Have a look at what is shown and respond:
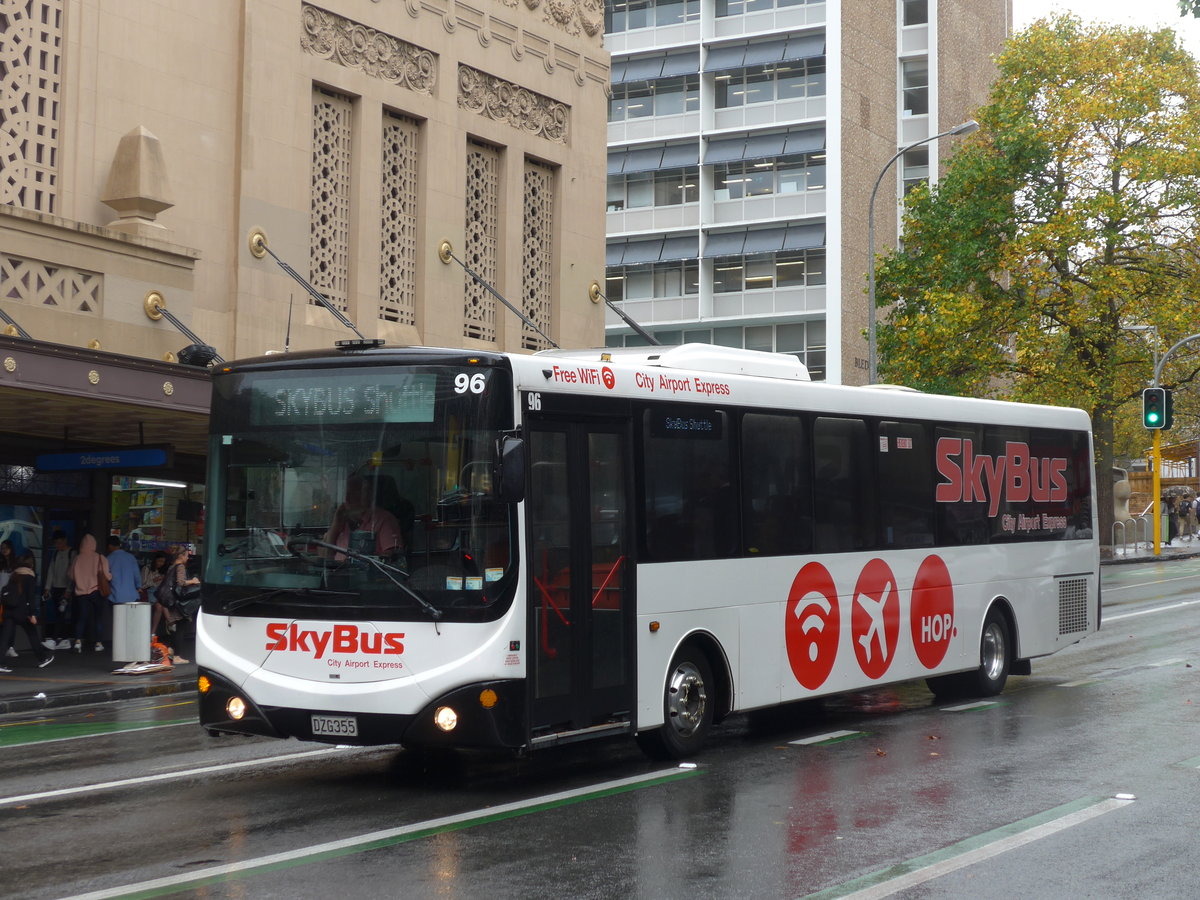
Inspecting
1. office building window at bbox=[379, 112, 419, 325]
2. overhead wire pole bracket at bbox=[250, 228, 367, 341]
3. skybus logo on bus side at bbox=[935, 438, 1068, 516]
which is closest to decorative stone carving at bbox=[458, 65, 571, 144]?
office building window at bbox=[379, 112, 419, 325]

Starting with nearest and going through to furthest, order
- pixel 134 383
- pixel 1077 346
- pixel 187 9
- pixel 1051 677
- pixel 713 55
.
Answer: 1. pixel 1051 677
2. pixel 134 383
3. pixel 187 9
4. pixel 1077 346
5. pixel 713 55

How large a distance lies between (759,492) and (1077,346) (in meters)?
34.6

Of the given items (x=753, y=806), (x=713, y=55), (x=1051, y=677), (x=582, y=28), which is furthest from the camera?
(x=713, y=55)

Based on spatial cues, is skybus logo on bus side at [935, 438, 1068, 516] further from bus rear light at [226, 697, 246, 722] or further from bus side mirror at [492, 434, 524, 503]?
bus rear light at [226, 697, 246, 722]

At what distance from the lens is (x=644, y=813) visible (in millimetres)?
8953

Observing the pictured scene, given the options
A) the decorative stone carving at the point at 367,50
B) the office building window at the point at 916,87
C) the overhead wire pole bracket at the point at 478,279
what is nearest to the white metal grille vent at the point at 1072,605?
the overhead wire pole bracket at the point at 478,279

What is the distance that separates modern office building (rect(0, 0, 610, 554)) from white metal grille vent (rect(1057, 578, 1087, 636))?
10.9 m

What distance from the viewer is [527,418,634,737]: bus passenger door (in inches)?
382

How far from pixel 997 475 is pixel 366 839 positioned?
8.92 metres

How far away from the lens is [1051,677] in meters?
16.8

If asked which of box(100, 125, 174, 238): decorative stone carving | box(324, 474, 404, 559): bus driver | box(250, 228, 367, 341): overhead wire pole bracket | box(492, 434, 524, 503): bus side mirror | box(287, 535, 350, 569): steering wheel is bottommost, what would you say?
box(287, 535, 350, 569): steering wheel

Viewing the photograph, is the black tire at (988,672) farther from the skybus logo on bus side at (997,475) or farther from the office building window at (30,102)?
the office building window at (30,102)

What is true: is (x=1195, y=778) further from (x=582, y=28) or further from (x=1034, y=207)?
(x=1034, y=207)

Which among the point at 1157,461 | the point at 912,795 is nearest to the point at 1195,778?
the point at 912,795
